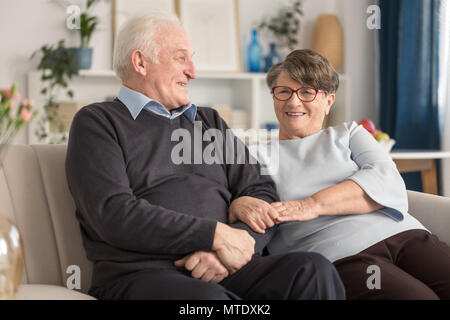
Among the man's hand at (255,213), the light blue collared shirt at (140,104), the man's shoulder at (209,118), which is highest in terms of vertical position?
the light blue collared shirt at (140,104)

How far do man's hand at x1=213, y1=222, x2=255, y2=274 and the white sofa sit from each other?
456mm

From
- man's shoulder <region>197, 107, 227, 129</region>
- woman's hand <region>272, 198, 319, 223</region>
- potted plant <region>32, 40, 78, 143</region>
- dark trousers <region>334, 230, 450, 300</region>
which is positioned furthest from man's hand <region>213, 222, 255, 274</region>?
potted plant <region>32, 40, 78, 143</region>

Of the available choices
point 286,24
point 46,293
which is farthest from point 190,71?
point 286,24

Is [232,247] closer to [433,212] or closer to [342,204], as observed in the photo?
[342,204]

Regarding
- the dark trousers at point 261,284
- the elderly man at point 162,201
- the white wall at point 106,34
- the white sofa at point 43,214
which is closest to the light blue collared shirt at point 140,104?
the elderly man at point 162,201

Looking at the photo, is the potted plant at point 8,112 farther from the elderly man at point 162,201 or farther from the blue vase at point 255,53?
the blue vase at point 255,53

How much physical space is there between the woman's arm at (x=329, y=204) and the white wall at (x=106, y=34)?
10.0 ft

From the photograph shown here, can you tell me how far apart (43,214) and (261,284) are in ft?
2.30

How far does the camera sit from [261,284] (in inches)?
59.2

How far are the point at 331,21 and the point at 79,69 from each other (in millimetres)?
2146

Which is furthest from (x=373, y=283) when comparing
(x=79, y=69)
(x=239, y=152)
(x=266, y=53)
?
(x=266, y=53)

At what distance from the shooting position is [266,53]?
504 cm

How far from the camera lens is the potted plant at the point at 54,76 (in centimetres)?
418
